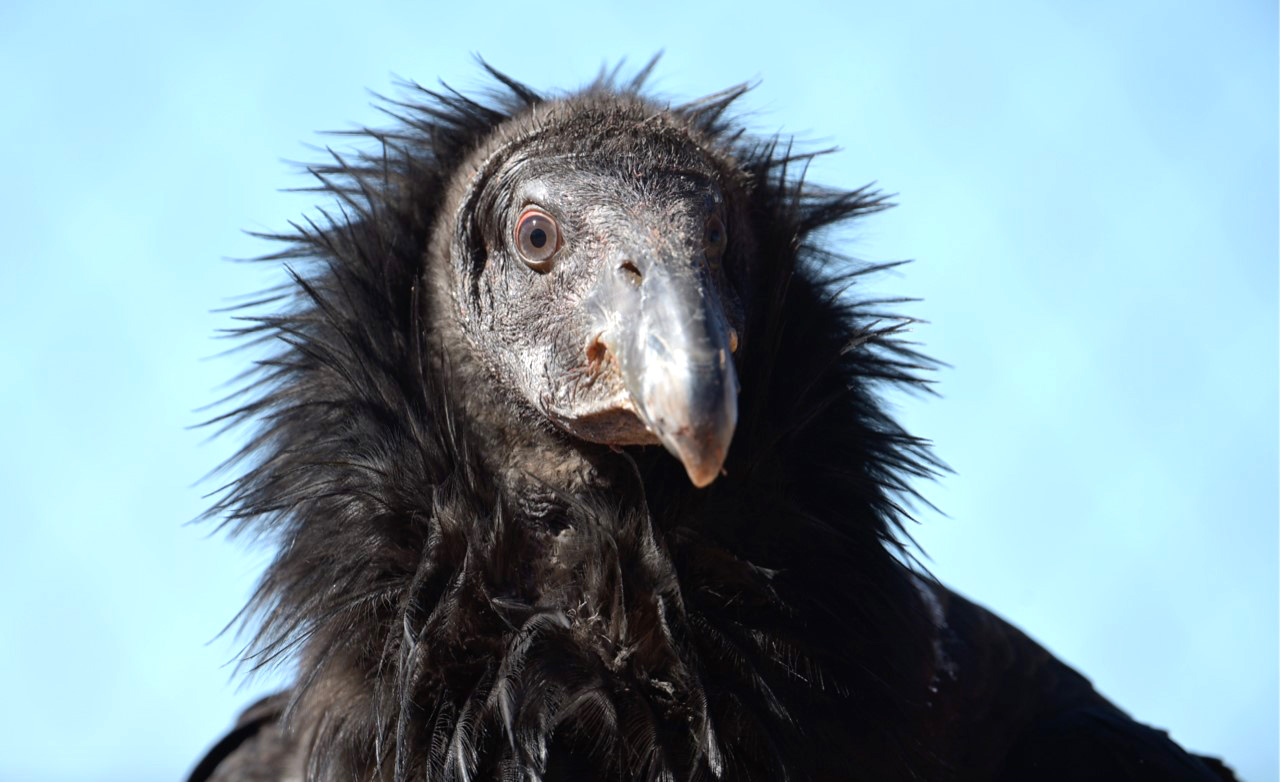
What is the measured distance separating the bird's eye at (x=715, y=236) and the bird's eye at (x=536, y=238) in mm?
474

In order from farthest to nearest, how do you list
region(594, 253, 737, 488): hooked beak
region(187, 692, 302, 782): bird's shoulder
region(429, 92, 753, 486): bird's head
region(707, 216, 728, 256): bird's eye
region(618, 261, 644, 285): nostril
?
region(187, 692, 302, 782): bird's shoulder
region(707, 216, 728, 256): bird's eye
region(618, 261, 644, 285): nostril
region(429, 92, 753, 486): bird's head
region(594, 253, 737, 488): hooked beak

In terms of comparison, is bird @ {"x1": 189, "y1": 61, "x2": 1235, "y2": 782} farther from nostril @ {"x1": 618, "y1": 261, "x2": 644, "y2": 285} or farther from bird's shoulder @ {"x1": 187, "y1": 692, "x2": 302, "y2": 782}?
bird's shoulder @ {"x1": 187, "y1": 692, "x2": 302, "y2": 782}

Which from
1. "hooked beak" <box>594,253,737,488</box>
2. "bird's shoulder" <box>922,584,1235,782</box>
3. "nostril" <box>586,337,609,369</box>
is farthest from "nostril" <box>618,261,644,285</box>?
"bird's shoulder" <box>922,584,1235,782</box>

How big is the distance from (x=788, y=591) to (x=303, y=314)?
1.86 m

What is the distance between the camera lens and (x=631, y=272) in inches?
144

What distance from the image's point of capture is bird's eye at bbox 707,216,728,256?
13.0 feet

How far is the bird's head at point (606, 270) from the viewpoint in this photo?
3244 millimetres

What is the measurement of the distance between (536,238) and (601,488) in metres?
0.82

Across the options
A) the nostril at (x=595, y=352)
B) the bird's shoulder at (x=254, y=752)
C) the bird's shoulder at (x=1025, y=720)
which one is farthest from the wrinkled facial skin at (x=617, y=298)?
the bird's shoulder at (x=254, y=752)

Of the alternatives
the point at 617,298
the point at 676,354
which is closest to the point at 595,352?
the point at 617,298

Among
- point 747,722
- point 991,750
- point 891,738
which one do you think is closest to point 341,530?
point 747,722

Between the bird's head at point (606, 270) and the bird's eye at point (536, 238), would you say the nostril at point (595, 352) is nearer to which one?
the bird's head at point (606, 270)

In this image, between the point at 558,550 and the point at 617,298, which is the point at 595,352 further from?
the point at 558,550

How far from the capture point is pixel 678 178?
4027 millimetres
